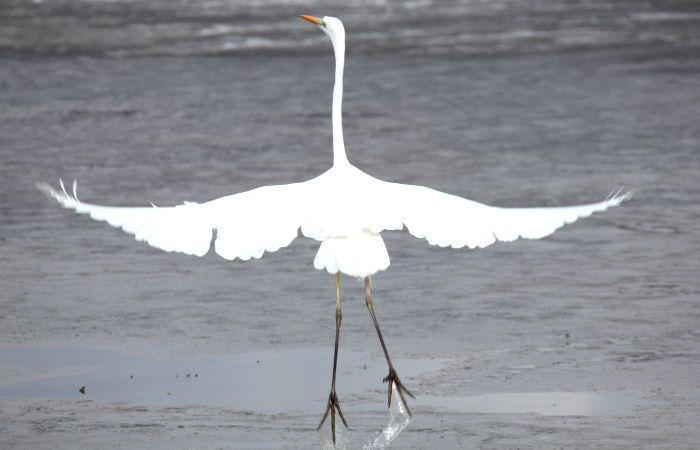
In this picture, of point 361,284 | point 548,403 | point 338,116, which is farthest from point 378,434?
point 361,284

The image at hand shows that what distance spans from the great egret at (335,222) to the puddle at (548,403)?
0.34m

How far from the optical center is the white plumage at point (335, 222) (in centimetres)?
604

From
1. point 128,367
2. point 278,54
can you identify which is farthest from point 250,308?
point 278,54

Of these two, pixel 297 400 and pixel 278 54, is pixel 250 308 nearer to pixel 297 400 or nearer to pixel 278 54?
pixel 297 400

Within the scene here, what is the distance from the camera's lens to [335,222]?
20.0ft

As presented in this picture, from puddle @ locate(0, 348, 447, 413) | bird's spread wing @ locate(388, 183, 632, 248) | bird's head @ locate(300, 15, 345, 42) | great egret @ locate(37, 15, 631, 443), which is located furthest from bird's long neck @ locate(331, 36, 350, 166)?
puddle @ locate(0, 348, 447, 413)

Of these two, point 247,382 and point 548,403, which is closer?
point 548,403

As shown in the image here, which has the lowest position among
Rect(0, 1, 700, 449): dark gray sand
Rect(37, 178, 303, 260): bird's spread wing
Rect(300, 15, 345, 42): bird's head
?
Rect(0, 1, 700, 449): dark gray sand

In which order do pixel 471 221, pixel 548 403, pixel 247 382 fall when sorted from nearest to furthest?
pixel 471 221 → pixel 548 403 → pixel 247 382

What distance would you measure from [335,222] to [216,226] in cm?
59

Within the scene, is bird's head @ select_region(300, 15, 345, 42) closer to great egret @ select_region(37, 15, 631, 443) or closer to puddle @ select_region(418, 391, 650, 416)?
great egret @ select_region(37, 15, 631, 443)

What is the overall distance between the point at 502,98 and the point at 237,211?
11187mm

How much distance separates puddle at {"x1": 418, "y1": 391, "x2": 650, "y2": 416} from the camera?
6418mm

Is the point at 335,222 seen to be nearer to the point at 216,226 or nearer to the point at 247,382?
the point at 216,226
